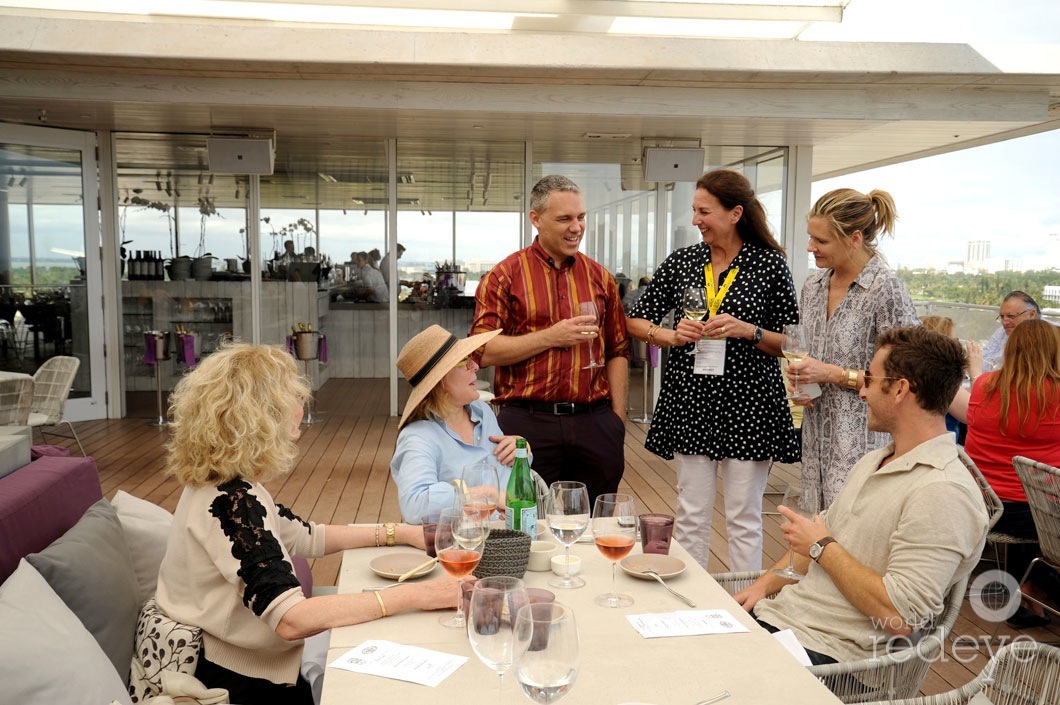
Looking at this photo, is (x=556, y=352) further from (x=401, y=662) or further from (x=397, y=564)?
(x=401, y=662)

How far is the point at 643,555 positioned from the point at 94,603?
4.22 ft

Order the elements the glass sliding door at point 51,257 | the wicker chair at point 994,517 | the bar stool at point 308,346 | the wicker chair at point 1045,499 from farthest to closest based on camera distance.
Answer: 1. the bar stool at point 308,346
2. the glass sliding door at point 51,257
3. the wicker chair at point 1045,499
4. the wicker chair at point 994,517

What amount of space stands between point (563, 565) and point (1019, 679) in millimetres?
929

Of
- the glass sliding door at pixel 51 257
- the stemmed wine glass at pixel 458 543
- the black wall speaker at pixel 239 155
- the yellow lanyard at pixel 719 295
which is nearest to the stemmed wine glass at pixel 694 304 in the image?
the yellow lanyard at pixel 719 295

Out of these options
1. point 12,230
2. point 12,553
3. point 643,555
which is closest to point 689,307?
point 643,555

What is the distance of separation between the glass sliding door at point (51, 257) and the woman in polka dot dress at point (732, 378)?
7.07 meters

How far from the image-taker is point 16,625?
5.12ft

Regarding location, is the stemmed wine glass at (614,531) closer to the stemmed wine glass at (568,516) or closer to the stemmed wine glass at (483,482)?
the stemmed wine glass at (568,516)

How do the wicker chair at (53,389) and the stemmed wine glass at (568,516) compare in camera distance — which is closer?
the stemmed wine glass at (568,516)

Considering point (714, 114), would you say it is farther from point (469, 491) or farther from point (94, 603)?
point (94, 603)

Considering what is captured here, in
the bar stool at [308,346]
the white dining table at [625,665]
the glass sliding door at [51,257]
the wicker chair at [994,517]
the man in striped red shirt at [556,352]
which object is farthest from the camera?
the bar stool at [308,346]

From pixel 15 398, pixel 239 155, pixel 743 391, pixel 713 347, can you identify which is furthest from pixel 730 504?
pixel 239 155

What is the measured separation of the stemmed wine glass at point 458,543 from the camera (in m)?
1.72

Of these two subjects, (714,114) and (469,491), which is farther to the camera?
(714,114)
